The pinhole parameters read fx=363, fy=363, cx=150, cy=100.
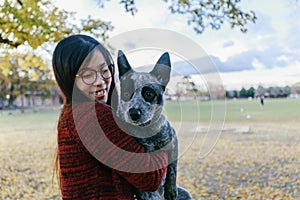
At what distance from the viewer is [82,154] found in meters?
1.25

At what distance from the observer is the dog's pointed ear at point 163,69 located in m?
1.20

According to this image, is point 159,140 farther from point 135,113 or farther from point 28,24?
point 28,24

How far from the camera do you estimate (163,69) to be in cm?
121

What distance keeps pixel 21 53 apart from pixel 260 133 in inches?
372

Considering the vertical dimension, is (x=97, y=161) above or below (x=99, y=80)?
below

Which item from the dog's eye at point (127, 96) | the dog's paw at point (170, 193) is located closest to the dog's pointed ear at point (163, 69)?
the dog's eye at point (127, 96)

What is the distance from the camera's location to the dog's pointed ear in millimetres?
1197

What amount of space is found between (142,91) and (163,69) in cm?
10

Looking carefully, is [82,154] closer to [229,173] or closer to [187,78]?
[187,78]

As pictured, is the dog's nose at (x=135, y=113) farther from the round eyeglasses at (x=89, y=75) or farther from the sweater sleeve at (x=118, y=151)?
the round eyeglasses at (x=89, y=75)

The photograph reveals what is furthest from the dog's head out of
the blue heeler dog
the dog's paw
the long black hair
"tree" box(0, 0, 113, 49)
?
"tree" box(0, 0, 113, 49)

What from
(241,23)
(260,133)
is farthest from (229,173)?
(260,133)

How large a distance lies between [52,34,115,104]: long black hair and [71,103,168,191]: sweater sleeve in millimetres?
123

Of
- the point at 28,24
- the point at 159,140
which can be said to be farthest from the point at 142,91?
the point at 28,24
